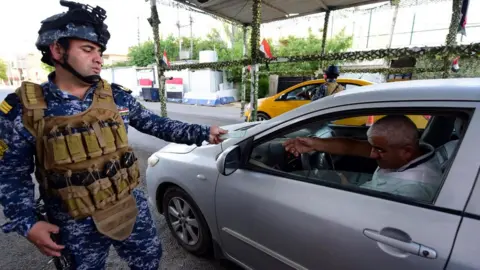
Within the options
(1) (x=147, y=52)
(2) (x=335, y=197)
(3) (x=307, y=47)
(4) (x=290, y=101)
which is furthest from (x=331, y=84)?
(1) (x=147, y=52)

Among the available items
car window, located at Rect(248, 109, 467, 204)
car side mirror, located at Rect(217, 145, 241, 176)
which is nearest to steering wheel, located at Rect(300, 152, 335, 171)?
car window, located at Rect(248, 109, 467, 204)

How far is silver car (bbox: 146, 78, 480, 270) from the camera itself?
99 cm

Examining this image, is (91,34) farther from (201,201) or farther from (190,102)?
(190,102)

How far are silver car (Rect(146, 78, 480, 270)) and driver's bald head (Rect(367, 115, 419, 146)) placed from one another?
0.44 ft

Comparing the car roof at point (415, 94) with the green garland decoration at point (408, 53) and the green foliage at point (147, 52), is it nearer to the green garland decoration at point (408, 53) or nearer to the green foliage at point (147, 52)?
the green garland decoration at point (408, 53)

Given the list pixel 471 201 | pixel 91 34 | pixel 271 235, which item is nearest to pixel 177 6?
pixel 91 34

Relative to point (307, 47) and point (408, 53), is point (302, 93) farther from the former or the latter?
point (307, 47)

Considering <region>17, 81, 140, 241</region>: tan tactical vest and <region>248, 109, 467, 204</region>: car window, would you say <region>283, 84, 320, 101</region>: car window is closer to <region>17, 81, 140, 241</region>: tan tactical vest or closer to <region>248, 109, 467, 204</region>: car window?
<region>248, 109, 467, 204</region>: car window

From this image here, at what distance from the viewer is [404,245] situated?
1.03m

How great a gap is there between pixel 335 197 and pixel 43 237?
4.66ft

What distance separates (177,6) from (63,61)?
6586mm

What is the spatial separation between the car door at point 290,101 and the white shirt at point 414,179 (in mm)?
5451

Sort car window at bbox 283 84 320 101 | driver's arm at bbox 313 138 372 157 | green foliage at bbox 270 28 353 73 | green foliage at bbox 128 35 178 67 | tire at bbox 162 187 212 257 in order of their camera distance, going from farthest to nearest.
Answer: green foliage at bbox 128 35 178 67
green foliage at bbox 270 28 353 73
car window at bbox 283 84 320 101
tire at bbox 162 187 212 257
driver's arm at bbox 313 138 372 157

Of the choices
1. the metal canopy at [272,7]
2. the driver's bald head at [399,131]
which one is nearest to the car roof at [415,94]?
the driver's bald head at [399,131]
